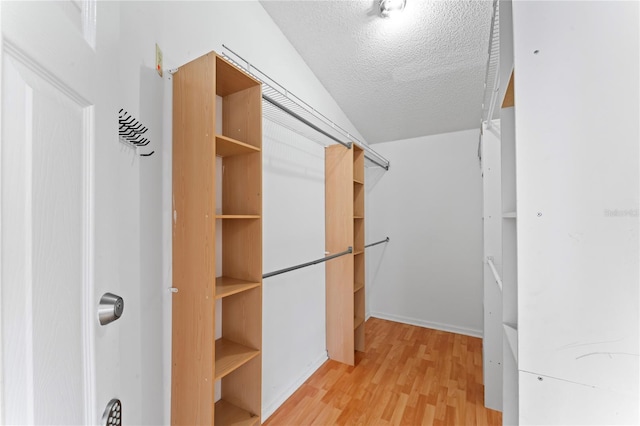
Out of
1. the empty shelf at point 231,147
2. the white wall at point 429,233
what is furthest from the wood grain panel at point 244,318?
the white wall at point 429,233

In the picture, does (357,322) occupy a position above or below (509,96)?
below

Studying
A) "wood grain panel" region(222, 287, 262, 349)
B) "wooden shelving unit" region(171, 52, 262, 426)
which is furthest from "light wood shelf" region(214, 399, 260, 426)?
"wood grain panel" region(222, 287, 262, 349)

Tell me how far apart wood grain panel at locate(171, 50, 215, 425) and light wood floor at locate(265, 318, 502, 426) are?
0.87 metres

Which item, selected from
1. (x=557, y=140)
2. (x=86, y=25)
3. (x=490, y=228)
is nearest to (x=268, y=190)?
(x=86, y=25)

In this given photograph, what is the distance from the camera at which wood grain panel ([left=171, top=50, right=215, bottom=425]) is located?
107 cm

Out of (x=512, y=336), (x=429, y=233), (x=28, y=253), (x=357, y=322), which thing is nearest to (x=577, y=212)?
(x=512, y=336)

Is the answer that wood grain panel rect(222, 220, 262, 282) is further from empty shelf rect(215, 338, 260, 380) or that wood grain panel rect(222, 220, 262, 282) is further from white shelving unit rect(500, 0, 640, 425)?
white shelving unit rect(500, 0, 640, 425)

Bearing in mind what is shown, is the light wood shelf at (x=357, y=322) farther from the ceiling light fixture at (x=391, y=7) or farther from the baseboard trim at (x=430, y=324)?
the ceiling light fixture at (x=391, y=7)

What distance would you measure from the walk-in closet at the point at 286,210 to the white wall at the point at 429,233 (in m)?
0.17

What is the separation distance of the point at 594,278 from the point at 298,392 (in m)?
2.01

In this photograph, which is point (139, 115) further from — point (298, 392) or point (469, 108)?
point (469, 108)

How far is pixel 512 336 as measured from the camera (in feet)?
2.58

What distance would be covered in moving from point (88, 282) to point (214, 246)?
0.61 metres

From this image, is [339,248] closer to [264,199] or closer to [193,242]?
[264,199]
